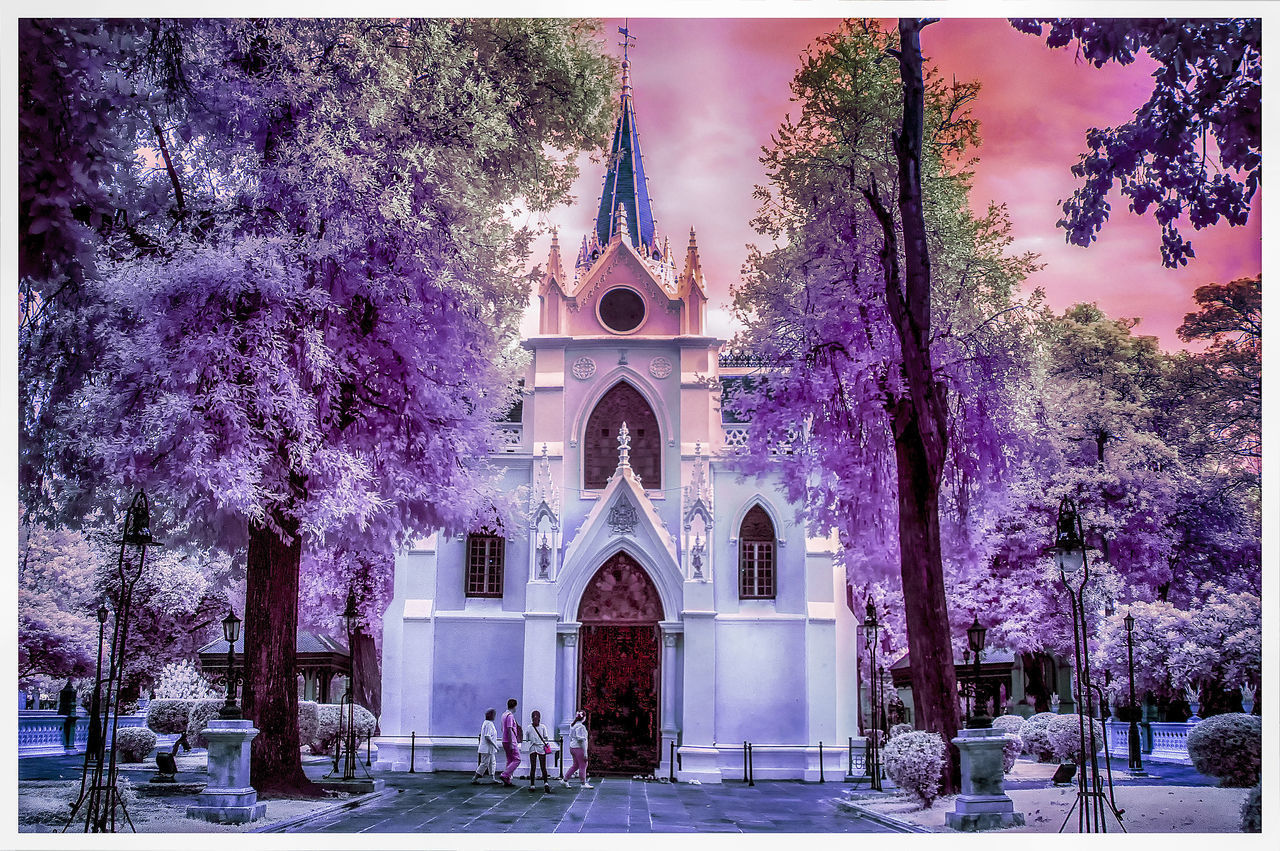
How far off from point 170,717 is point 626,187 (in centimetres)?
870

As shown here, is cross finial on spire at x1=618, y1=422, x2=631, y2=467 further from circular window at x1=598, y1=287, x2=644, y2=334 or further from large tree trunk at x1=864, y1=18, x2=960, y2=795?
large tree trunk at x1=864, y1=18, x2=960, y2=795

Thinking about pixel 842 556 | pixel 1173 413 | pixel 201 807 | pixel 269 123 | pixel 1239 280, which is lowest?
pixel 201 807

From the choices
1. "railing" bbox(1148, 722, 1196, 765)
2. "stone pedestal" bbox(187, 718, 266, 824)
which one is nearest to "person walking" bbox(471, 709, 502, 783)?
"stone pedestal" bbox(187, 718, 266, 824)

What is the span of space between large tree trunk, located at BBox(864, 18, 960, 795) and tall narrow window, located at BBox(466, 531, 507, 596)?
7927mm

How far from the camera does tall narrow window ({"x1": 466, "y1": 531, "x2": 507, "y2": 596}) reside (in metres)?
16.1

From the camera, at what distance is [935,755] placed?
877cm

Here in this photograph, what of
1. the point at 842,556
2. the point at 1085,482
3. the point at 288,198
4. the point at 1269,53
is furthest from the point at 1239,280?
the point at 288,198

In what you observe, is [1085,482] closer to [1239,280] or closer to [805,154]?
[1239,280]

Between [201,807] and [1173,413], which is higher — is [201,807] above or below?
below

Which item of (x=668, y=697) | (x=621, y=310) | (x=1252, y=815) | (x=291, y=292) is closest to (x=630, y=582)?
(x=668, y=697)

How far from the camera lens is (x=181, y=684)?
601 inches

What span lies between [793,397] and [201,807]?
5942mm

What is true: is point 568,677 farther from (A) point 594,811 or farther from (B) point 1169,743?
(B) point 1169,743

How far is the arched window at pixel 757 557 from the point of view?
15.9 meters
